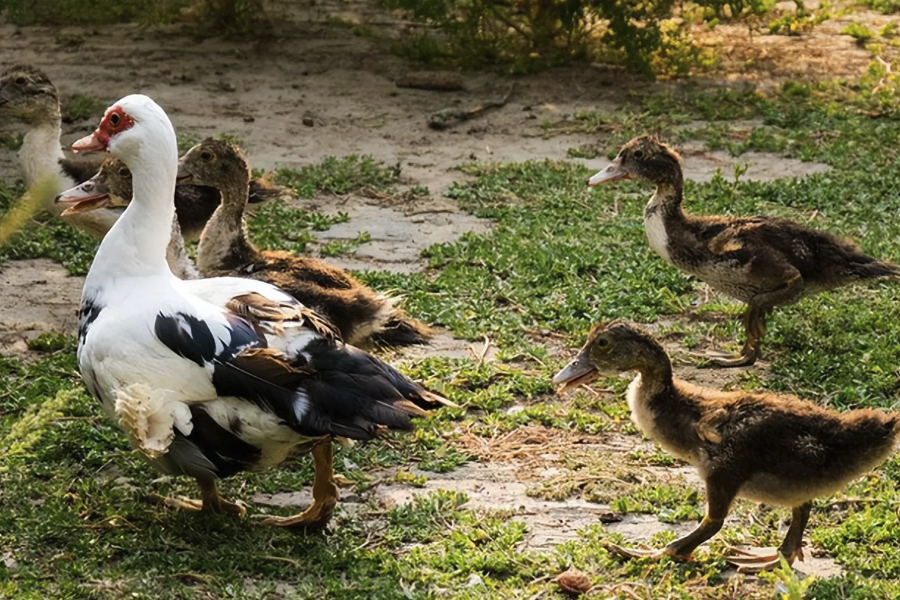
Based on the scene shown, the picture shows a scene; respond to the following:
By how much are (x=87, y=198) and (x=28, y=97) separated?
1.98 meters

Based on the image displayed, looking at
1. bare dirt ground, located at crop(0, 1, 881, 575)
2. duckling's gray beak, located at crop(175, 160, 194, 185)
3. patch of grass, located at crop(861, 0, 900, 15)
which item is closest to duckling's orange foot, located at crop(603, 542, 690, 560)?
bare dirt ground, located at crop(0, 1, 881, 575)

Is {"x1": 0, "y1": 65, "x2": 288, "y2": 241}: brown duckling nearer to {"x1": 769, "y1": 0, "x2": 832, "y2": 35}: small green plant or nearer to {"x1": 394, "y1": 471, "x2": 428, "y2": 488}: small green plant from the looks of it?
{"x1": 394, "y1": 471, "x2": 428, "y2": 488}: small green plant

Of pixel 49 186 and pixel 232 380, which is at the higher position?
pixel 49 186

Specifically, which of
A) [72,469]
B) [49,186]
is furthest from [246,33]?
[49,186]

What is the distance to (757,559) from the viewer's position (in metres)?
Result: 5.03

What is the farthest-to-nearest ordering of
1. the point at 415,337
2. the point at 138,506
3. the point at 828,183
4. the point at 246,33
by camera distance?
1. the point at 246,33
2. the point at 828,183
3. the point at 415,337
4. the point at 138,506

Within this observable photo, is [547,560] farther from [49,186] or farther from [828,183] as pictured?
[828,183]

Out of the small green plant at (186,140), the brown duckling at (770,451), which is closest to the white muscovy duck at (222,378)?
the brown duckling at (770,451)

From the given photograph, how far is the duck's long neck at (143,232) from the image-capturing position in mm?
5348

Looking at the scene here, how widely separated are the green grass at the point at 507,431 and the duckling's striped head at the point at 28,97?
75cm

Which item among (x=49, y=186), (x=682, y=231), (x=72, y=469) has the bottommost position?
(x=72, y=469)

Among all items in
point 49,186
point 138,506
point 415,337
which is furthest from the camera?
point 415,337

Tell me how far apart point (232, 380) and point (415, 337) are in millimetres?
1602

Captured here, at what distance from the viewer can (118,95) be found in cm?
1127
